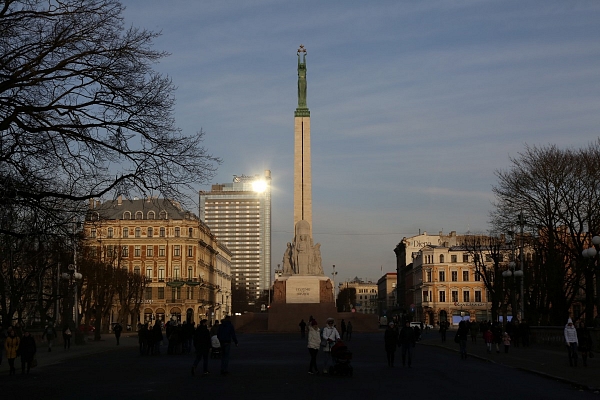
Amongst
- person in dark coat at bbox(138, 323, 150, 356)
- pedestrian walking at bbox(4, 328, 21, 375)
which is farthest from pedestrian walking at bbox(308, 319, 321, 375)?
person in dark coat at bbox(138, 323, 150, 356)

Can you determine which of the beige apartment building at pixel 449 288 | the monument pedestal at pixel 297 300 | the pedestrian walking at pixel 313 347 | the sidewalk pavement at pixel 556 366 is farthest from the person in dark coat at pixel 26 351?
the beige apartment building at pixel 449 288

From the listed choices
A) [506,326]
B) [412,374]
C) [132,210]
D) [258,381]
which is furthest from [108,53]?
[132,210]

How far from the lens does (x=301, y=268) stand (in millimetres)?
76688

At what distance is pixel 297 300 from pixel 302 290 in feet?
3.39

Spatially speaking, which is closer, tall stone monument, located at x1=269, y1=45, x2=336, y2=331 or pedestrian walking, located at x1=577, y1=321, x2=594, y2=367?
pedestrian walking, located at x1=577, y1=321, x2=594, y2=367

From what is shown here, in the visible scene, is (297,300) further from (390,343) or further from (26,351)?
(26,351)

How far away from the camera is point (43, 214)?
21.2 metres

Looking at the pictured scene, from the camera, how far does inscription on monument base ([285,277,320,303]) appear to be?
7488 centimetres

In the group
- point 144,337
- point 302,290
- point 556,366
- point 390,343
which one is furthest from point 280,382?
point 302,290

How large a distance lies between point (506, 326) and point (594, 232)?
8.11 metres

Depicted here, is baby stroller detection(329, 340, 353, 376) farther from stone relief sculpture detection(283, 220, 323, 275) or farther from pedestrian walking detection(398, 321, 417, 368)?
stone relief sculpture detection(283, 220, 323, 275)

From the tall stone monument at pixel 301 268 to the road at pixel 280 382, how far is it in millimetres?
42145

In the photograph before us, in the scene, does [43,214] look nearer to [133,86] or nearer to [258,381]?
[133,86]

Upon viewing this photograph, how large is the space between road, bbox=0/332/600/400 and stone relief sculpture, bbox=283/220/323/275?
4485 cm
